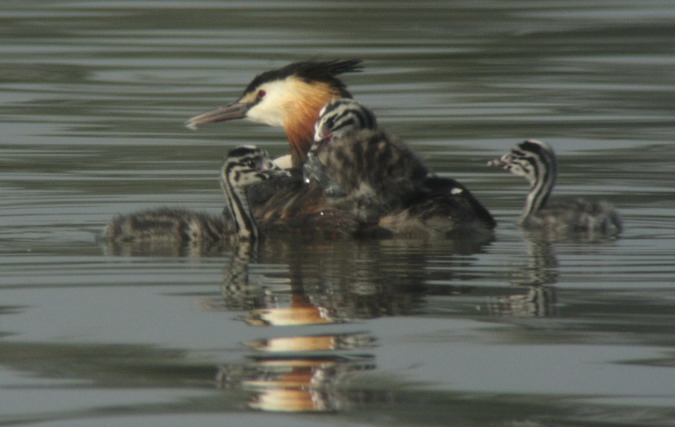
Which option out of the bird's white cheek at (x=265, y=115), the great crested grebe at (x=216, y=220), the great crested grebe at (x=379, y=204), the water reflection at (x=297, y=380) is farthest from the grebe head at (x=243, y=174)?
the water reflection at (x=297, y=380)

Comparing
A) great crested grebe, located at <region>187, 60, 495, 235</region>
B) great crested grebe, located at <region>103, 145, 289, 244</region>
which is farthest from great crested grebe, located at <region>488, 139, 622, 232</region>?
great crested grebe, located at <region>103, 145, 289, 244</region>

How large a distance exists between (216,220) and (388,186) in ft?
3.15

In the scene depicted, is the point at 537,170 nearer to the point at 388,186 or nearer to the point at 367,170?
the point at 388,186

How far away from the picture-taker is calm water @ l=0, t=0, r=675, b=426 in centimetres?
486

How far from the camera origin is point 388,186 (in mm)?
8000

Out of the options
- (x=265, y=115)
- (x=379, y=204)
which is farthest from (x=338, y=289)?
(x=265, y=115)

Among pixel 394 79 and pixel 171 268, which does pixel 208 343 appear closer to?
pixel 171 268

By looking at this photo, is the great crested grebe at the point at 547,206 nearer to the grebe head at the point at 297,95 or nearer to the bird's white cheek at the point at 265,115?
the grebe head at the point at 297,95

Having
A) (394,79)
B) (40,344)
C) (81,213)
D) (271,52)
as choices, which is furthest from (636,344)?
(271,52)

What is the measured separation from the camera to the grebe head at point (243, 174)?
27.0ft

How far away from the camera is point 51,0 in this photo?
25250 mm

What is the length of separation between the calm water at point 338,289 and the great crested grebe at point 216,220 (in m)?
0.23

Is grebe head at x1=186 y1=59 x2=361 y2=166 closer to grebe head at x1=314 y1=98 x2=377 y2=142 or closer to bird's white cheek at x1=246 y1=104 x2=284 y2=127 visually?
bird's white cheek at x1=246 y1=104 x2=284 y2=127

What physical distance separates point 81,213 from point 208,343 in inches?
149
